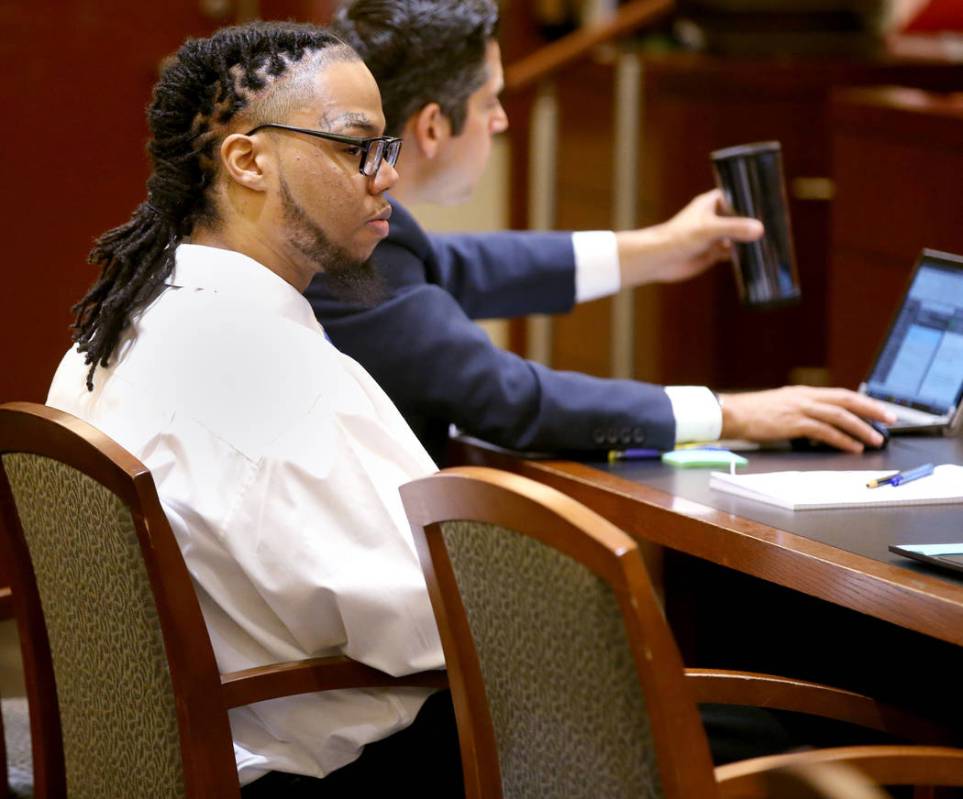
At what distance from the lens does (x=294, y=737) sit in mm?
1542

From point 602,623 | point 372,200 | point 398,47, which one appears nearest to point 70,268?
point 398,47

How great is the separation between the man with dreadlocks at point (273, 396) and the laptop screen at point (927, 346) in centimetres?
82

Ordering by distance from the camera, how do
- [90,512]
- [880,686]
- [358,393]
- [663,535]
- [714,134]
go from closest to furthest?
[90,512] < [358,393] < [663,535] < [880,686] < [714,134]

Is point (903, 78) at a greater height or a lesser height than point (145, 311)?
greater

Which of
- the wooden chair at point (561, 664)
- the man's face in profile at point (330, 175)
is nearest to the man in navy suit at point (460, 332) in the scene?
the man's face in profile at point (330, 175)

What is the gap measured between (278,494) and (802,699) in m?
0.54

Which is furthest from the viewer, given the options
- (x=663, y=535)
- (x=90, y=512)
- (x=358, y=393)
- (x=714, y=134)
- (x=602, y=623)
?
(x=714, y=134)

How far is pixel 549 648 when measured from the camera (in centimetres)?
122

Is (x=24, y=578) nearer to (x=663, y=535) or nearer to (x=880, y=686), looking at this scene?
(x=663, y=535)

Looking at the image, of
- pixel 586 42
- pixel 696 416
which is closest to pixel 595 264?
pixel 696 416

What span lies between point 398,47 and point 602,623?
1250mm

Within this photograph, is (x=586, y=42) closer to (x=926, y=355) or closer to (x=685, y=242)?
(x=685, y=242)

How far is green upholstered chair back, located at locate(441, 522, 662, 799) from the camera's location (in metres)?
1.15

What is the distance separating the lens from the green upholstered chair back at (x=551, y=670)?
3.76 ft
